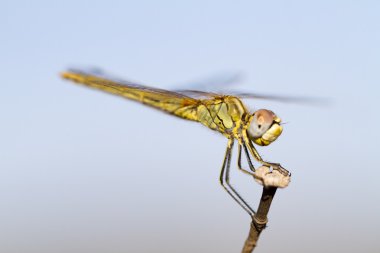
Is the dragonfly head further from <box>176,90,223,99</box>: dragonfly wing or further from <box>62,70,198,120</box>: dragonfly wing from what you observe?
<box>62,70,198,120</box>: dragonfly wing

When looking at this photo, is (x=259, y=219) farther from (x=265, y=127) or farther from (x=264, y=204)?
(x=265, y=127)

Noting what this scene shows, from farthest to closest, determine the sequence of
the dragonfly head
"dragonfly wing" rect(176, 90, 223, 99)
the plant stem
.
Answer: "dragonfly wing" rect(176, 90, 223, 99) → the dragonfly head → the plant stem

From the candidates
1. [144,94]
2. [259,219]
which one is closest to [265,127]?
[259,219]

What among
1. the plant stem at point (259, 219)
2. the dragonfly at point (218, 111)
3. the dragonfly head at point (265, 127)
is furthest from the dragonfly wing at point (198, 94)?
the plant stem at point (259, 219)

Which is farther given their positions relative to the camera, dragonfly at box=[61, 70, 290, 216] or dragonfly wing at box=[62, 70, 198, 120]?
dragonfly wing at box=[62, 70, 198, 120]

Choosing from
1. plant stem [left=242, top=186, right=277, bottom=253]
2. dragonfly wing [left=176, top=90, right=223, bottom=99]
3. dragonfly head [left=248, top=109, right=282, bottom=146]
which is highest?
dragonfly wing [left=176, top=90, right=223, bottom=99]

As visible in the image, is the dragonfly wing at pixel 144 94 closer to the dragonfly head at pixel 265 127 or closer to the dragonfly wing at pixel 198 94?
the dragonfly wing at pixel 198 94

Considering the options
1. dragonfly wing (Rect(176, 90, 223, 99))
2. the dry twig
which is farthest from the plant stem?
dragonfly wing (Rect(176, 90, 223, 99))
